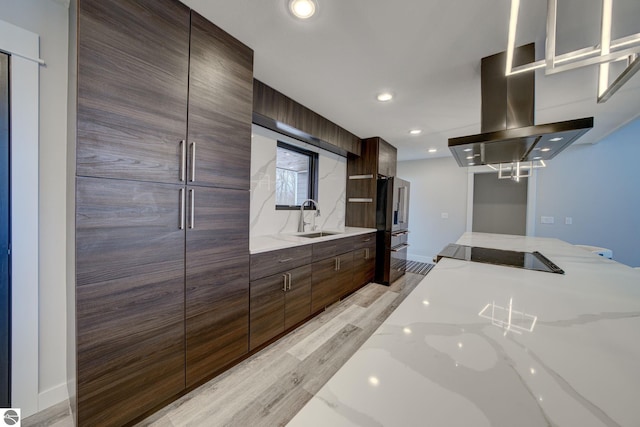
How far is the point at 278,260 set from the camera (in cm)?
204

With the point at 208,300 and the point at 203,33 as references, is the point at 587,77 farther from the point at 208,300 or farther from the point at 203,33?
the point at 208,300

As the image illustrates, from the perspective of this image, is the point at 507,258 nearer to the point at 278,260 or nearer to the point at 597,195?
the point at 278,260

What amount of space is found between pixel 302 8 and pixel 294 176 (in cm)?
195

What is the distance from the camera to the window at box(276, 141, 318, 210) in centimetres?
289

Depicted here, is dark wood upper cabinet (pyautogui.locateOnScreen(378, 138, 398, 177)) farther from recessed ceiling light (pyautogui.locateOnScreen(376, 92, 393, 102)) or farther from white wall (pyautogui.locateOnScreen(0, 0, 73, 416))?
white wall (pyautogui.locateOnScreen(0, 0, 73, 416))

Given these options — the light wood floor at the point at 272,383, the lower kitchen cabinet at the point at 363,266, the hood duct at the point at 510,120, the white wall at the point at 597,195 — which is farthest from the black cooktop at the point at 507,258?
the white wall at the point at 597,195

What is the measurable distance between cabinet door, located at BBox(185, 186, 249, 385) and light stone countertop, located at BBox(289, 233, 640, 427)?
48.8 inches

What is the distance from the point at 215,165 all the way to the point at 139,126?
0.43m

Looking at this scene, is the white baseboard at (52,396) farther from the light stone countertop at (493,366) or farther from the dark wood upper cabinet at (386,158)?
the dark wood upper cabinet at (386,158)

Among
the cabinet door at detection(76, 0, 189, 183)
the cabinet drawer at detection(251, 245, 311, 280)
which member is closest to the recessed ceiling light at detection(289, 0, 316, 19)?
the cabinet door at detection(76, 0, 189, 183)

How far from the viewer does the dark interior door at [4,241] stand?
1197 mm

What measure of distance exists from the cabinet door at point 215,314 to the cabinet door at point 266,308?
7 centimetres

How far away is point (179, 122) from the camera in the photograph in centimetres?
136

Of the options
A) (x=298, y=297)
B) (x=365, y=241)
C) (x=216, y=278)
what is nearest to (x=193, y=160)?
(x=216, y=278)
